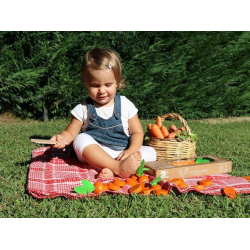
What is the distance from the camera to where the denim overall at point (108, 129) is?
321 centimetres

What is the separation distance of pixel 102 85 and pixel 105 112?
0.36 meters

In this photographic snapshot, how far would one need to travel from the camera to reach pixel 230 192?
236 centimetres

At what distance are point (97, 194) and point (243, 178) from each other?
4.12 feet

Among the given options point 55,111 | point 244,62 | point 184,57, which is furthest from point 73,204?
point 244,62

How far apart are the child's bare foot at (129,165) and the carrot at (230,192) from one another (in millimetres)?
697

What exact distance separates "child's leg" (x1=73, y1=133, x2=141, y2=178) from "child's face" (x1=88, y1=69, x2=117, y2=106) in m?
0.39

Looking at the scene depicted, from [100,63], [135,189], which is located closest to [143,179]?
[135,189]

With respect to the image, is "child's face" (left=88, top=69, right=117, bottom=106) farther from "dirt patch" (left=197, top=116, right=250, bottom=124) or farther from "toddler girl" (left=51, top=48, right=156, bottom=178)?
"dirt patch" (left=197, top=116, right=250, bottom=124)

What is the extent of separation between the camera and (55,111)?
594 cm

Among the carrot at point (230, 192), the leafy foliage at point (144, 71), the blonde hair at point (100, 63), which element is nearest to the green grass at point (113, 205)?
the carrot at point (230, 192)

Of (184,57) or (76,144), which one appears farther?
(184,57)

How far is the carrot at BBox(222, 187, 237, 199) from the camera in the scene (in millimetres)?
2326

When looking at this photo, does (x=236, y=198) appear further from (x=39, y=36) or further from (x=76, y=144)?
(x=39, y=36)

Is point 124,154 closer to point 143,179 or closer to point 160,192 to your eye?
point 143,179
